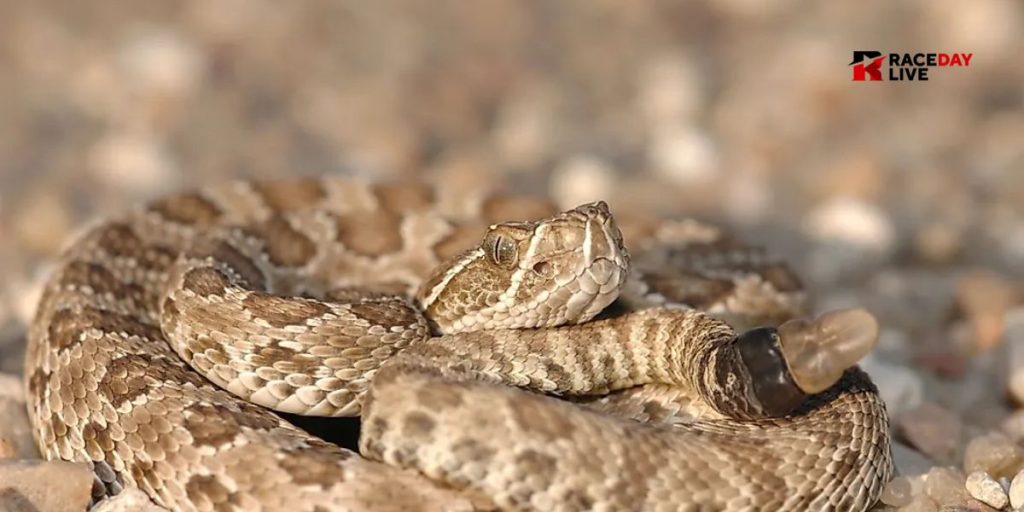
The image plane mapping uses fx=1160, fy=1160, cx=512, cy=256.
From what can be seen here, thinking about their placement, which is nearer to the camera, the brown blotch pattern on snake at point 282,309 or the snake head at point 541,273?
the snake head at point 541,273

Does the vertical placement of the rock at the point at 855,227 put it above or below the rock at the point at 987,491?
above

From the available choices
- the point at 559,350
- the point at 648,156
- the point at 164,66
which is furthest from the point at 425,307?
the point at 164,66

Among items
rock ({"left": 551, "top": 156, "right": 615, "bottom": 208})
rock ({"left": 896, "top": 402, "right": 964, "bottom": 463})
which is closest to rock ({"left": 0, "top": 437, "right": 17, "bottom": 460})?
rock ({"left": 896, "top": 402, "right": 964, "bottom": 463})

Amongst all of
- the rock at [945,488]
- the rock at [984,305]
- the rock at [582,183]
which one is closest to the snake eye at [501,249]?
the rock at [945,488]

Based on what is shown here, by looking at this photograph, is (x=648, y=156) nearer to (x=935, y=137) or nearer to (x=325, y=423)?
(x=935, y=137)

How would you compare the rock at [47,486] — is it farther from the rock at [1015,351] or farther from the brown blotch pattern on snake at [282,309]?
the rock at [1015,351]

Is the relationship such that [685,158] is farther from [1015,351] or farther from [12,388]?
[12,388]

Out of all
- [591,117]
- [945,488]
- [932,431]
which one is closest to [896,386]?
[932,431]
